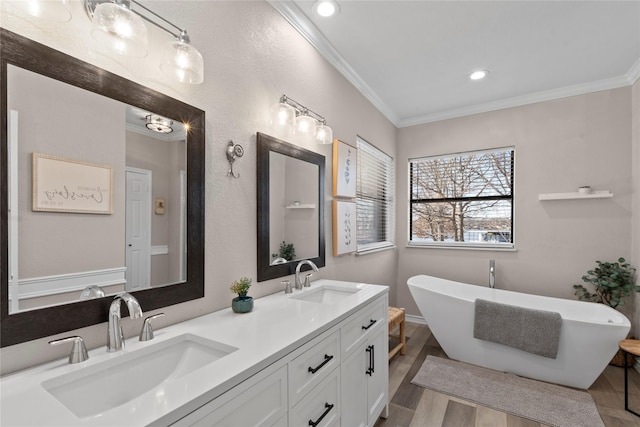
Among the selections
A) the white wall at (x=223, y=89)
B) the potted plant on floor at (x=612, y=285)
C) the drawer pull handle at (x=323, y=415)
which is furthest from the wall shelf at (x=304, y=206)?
the potted plant on floor at (x=612, y=285)

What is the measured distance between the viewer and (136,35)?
1.04m

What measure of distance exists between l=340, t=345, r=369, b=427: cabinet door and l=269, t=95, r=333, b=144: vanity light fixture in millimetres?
1420

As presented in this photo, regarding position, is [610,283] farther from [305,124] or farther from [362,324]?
[305,124]

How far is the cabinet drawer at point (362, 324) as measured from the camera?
1.49 metres

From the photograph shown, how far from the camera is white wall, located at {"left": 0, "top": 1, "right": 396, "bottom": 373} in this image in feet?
3.21

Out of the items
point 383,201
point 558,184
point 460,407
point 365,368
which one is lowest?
point 460,407

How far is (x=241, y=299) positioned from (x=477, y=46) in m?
2.61

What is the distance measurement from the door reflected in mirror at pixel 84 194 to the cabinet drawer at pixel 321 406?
0.74 meters

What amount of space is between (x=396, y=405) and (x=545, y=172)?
284 centimetres

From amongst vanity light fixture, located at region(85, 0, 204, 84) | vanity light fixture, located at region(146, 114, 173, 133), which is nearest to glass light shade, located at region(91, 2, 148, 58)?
vanity light fixture, located at region(85, 0, 204, 84)

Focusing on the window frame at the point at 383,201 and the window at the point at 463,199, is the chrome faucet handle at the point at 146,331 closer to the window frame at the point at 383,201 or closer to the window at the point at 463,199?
the window frame at the point at 383,201

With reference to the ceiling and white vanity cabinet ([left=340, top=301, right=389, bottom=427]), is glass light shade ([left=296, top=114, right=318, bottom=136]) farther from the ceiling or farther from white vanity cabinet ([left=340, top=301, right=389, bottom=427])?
white vanity cabinet ([left=340, top=301, right=389, bottom=427])

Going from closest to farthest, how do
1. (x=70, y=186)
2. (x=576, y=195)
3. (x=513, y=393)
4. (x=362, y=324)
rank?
1. (x=70, y=186)
2. (x=362, y=324)
3. (x=513, y=393)
4. (x=576, y=195)

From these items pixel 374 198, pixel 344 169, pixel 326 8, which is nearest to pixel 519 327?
pixel 374 198
